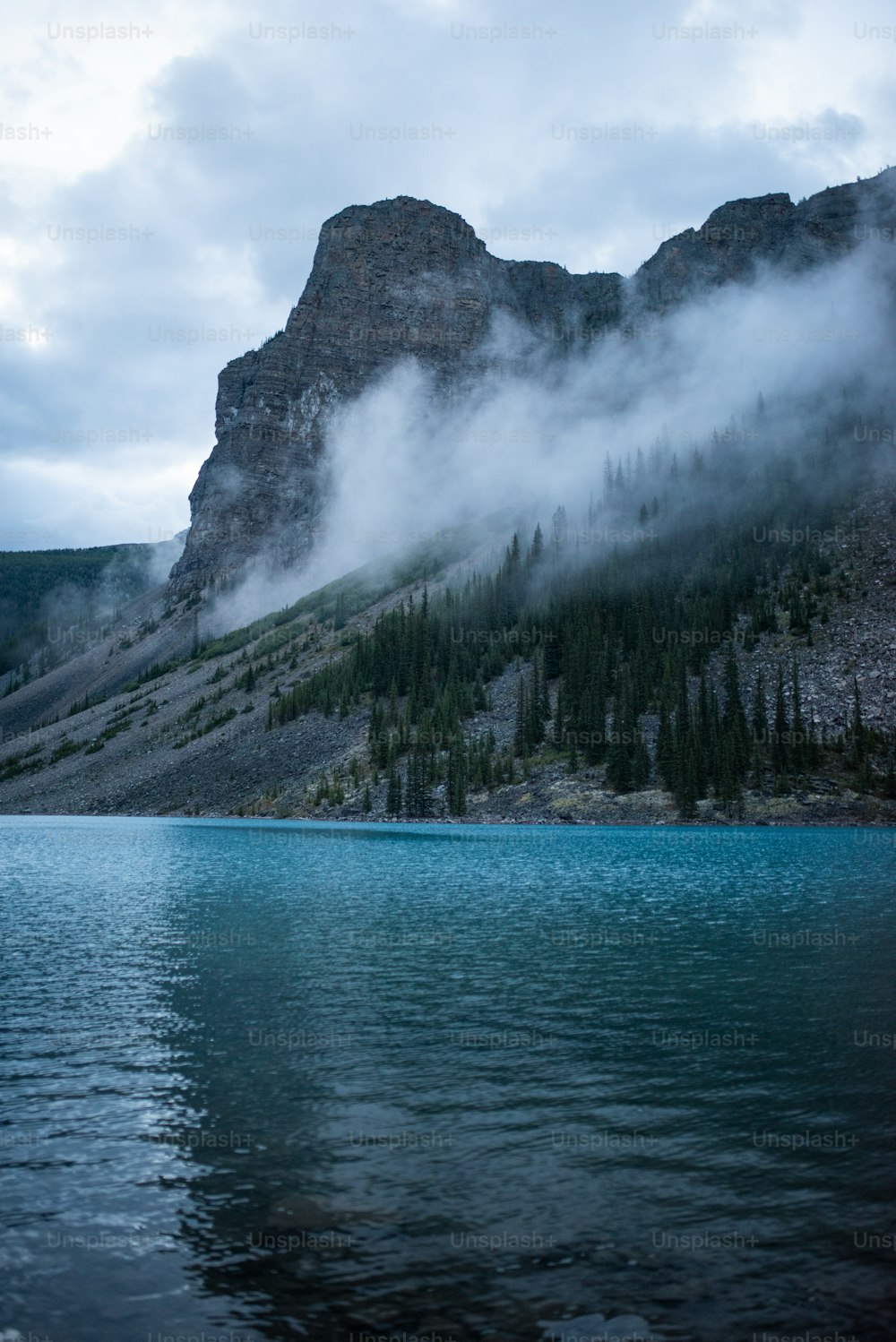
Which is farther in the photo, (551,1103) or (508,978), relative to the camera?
(508,978)

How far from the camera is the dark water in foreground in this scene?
1093 centimetres

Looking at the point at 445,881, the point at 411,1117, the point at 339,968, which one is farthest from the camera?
the point at 445,881

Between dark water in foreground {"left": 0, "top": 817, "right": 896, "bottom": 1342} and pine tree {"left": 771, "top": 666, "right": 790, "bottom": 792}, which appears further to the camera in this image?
pine tree {"left": 771, "top": 666, "right": 790, "bottom": 792}

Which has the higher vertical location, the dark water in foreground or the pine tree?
the pine tree

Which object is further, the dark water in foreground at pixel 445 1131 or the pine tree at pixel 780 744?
the pine tree at pixel 780 744

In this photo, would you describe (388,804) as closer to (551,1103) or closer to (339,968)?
(339,968)

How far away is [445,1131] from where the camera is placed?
52.3 feet

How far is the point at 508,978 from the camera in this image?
92.6 ft

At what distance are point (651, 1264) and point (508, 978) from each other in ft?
55.0

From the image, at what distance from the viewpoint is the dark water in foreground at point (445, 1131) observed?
10930mm

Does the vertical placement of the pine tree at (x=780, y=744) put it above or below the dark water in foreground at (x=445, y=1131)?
above

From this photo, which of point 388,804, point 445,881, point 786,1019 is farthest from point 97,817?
point 786,1019

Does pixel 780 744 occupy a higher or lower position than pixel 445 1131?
higher

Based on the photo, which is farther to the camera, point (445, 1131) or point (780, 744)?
point (780, 744)
